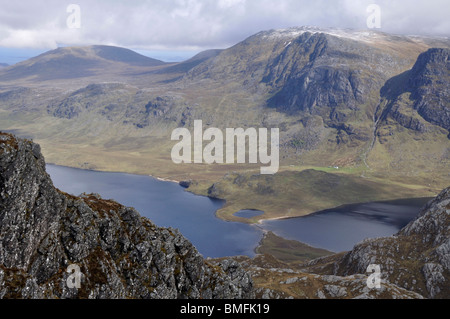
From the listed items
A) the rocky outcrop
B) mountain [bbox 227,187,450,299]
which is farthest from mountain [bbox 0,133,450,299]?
the rocky outcrop

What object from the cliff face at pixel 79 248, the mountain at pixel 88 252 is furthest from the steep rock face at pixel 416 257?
the cliff face at pixel 79 248

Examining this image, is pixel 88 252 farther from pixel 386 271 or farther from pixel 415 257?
pixel 415 257

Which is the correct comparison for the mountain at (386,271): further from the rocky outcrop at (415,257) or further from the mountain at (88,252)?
the mountain at (88,252)

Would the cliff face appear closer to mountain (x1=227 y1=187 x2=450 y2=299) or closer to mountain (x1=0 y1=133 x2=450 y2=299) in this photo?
mountain (x1=0 y1=133 x2=450 y2=299)

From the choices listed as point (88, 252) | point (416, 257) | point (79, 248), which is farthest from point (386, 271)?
point (79, 248)

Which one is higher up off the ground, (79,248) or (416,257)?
(79,248)
